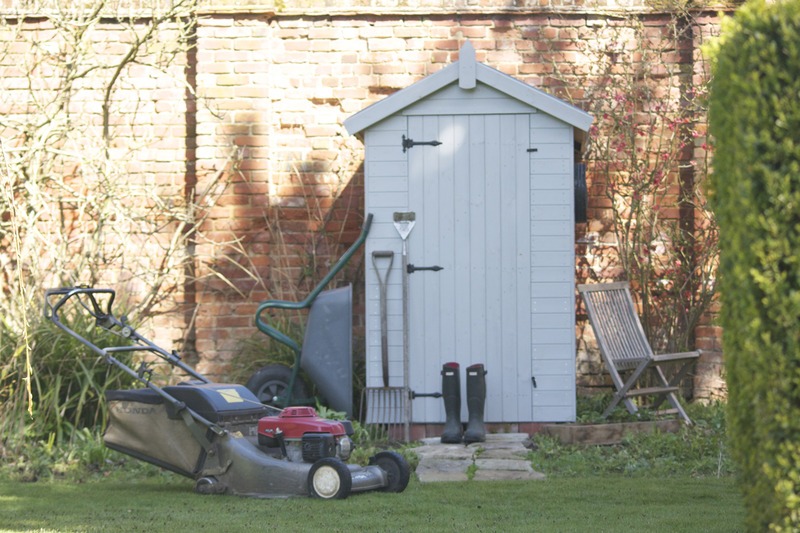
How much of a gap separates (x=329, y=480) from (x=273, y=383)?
271 centimetres

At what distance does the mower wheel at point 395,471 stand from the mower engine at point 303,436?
204 mm

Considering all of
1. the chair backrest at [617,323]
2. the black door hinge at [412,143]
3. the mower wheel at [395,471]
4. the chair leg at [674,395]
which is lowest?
the mower wheel at [395,471]

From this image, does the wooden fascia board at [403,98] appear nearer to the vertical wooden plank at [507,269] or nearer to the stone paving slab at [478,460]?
the vertical wooden plank at [507,269]

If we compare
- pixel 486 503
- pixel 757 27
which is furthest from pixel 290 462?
pixel 757 27

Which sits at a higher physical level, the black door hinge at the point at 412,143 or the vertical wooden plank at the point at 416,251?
the black door hinge at the point at 412,143

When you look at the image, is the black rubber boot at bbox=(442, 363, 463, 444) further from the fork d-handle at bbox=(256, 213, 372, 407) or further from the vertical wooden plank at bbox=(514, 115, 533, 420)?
the fork d-handle at bbox=(256, 213, 372, 407)

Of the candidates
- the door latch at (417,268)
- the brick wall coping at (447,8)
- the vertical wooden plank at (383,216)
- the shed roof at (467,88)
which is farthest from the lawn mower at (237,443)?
the brick wall coping at (447,8)

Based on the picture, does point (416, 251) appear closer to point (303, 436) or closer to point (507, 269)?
point (507, 269)

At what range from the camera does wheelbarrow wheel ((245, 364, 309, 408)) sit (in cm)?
800

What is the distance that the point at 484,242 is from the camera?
7762 mm

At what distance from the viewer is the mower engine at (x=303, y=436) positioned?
552cm

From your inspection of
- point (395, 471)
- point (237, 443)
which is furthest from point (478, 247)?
point (237, 443)

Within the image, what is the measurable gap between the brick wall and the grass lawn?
283cm

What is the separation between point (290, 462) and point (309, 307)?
8.54 feet
